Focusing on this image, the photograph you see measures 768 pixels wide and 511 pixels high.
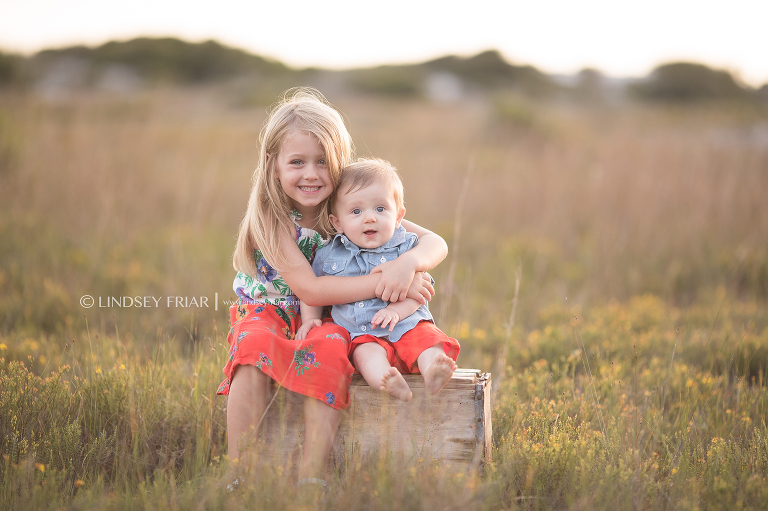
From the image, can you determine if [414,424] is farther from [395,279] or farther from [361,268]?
[361,268]

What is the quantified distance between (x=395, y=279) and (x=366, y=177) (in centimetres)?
44

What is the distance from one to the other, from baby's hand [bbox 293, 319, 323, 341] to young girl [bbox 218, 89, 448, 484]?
0.17 feet

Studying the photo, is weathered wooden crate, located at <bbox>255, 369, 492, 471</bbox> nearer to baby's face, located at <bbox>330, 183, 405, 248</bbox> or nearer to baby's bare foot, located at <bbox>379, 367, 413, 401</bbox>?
baby's bare foot, located at <bbox>379, 367, 413, 401</bbox>

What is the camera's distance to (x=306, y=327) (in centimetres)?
215

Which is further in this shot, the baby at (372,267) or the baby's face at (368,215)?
the baby's face at (368,215)

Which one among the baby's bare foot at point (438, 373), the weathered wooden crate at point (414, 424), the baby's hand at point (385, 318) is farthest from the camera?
the baby's hand at point (385, 318)

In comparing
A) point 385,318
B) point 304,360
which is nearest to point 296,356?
point 304,360

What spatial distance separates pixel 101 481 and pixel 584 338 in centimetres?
284

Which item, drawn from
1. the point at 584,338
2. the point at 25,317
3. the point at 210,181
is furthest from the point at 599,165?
the point at 25,317

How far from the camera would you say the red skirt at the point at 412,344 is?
1960 mm

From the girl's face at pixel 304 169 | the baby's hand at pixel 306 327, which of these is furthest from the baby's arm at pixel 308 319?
the girl's face at pixel 304 169

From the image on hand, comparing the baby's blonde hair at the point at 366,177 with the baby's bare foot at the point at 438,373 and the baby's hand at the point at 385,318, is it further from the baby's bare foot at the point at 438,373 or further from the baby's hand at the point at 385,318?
the baby's bare foot at the point at 438,373

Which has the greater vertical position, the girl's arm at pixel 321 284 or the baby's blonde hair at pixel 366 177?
the baby's blonde hair at pixel 366 177

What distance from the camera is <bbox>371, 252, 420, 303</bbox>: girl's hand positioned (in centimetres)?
203
